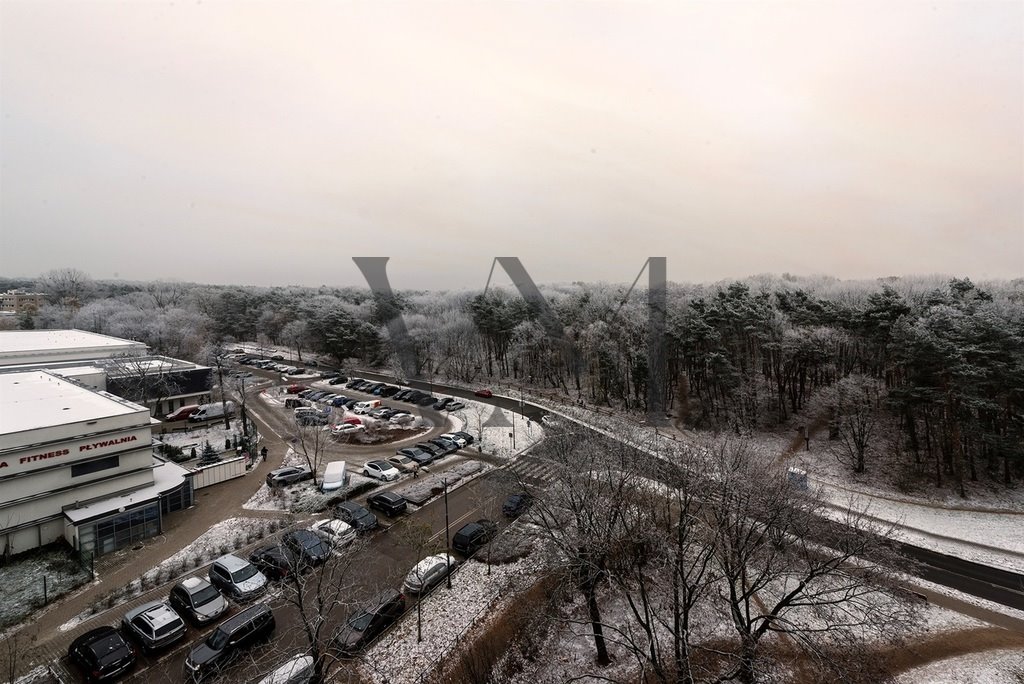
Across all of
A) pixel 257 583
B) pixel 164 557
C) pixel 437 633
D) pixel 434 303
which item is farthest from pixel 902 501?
pixel 434 303

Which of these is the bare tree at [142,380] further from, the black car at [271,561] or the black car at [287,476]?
the black car at [271,561]

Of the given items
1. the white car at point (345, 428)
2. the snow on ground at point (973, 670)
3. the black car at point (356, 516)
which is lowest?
the snow on ground at point (973, 670)

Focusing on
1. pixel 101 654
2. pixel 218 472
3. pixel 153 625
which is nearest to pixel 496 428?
pixel 218 472

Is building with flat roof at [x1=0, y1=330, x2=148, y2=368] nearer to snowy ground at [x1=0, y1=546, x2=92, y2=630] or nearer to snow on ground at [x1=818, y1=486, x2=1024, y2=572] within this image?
snowy ground at [x1=0, y1=546, x2=92, y2=630]

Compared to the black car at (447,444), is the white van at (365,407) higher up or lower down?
higher up

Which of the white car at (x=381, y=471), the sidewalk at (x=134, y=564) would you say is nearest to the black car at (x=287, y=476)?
the sidewalk at (x=134, y=564)

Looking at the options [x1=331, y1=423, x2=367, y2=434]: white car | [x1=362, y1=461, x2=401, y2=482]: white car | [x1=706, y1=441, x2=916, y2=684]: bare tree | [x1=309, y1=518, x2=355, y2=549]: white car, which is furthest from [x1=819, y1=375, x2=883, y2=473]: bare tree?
[x1=331, y1=423, x2=367, y2=434]: white car

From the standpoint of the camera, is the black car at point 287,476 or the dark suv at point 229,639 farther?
the black car at point 287,476
